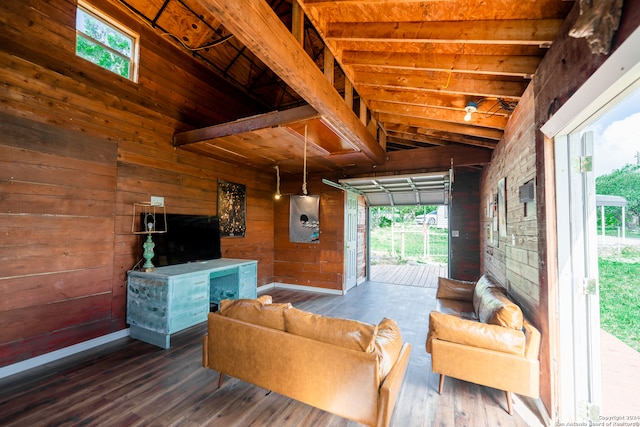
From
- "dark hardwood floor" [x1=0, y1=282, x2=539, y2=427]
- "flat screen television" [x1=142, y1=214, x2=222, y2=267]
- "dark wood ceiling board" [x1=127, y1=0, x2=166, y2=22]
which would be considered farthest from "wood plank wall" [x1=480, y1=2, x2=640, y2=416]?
"dark wood ceiling board" [x1=127, y1=0, x2=166, y2=22]

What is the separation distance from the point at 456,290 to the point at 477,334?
6.00 feet

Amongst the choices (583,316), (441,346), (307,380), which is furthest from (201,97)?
(583,316)

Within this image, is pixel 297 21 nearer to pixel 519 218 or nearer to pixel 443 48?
pixel 443 48

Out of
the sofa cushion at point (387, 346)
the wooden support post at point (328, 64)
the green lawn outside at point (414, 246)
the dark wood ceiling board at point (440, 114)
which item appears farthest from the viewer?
the green lawn outside at point (414, 246)

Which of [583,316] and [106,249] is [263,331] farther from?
[106,249]

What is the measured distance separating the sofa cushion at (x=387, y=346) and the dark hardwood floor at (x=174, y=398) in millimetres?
644

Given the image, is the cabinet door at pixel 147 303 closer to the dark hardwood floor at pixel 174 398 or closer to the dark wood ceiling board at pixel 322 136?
the dark hardwood floor at pixel 174 398

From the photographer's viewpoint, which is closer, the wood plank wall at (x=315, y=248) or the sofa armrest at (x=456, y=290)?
the sofa armrest at (x=456, y=290)

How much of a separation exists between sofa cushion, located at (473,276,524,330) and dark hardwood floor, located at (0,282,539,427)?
703 mm

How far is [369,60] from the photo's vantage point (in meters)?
2.65

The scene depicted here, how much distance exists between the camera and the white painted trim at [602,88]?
3.69 feet

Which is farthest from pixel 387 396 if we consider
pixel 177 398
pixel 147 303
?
pixel 147 303

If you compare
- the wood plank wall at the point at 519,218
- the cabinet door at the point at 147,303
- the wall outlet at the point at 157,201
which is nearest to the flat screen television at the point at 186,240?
the wall outlet at the point at 157,201

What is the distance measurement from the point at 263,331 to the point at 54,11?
3991 millimetres
